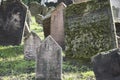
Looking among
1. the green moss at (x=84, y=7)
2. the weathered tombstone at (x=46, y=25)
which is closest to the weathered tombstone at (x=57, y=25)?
the weathered tombstone at (x=46, y=25)

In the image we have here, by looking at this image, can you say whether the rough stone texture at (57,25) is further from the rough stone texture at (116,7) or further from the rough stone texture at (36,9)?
the rough stone texture at (36,9)

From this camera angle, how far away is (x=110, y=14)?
10.3 metres

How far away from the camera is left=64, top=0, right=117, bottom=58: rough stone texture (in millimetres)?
10289

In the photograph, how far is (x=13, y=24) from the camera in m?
12.8

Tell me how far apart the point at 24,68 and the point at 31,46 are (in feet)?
3.41

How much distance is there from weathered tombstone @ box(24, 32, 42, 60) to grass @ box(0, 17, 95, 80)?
0.20 m

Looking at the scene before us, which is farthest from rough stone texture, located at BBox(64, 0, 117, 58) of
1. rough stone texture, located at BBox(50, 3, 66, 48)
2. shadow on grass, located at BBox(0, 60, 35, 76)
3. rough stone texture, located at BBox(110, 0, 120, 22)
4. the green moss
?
rough stone texture, located at BBox(110, 0, 120, 22)

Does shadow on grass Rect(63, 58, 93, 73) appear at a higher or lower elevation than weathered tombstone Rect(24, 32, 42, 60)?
lower

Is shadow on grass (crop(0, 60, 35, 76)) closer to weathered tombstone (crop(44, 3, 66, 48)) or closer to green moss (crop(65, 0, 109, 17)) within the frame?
green moss (crop(65, 0, 109, 17))

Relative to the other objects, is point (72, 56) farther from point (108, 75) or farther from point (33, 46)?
point (108, 75)

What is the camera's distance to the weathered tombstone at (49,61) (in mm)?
8625

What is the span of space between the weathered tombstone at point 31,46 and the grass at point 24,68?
20 cm

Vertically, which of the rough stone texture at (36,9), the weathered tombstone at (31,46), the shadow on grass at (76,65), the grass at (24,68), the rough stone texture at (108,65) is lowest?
the rough stone texture at (36,9)

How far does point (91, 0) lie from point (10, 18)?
317 cm
